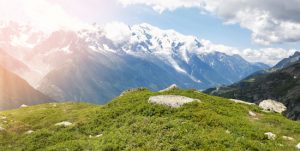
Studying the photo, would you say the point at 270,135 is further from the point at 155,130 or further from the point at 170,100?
the point at 170,100

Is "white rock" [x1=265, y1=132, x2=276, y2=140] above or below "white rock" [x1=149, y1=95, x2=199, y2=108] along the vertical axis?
below

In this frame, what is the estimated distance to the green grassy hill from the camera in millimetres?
28094

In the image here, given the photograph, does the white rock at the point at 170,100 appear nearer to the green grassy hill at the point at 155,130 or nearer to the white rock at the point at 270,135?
the green grassy hill at the point at 155,130

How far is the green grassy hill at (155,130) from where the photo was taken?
92.2ft

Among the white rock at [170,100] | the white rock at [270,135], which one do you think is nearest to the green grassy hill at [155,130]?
the white rock at [270,135]

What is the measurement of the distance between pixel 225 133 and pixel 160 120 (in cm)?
689

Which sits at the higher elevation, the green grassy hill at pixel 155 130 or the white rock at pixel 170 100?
the white rock at pixel 170 100

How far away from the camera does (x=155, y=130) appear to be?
31391 mm

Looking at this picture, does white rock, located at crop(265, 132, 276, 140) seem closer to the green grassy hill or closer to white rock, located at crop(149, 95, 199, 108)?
the green grassy hill

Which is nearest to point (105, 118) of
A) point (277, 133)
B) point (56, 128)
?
point (56, 128)

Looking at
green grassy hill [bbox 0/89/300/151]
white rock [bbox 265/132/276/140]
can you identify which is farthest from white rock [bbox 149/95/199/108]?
white rock [bbox 265/132/276/140]

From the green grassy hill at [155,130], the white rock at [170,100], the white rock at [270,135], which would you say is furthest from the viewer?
the white rock at [170,100]

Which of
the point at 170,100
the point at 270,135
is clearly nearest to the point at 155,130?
the point at 170,100

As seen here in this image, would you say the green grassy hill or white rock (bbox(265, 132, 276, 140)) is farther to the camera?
white rock (bbox(265, 132, 276, 140))
